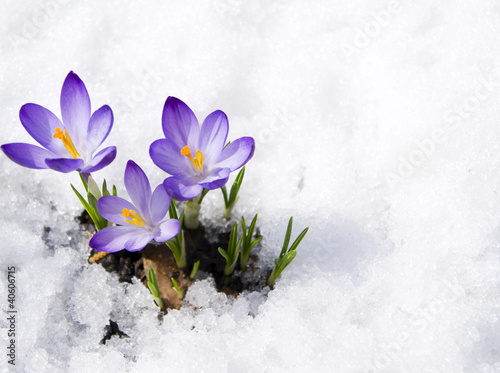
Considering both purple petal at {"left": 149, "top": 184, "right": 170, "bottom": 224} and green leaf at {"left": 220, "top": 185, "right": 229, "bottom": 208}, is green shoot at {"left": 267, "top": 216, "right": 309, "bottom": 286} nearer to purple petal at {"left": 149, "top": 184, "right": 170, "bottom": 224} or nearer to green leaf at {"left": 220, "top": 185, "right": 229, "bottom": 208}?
green leaf at {"left": 220, "top": 185, "right": 229, "bottom": 208}

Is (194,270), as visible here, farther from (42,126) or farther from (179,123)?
(42,126)

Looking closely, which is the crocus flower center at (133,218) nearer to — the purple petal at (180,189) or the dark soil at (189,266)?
the purple petal at (180,189)

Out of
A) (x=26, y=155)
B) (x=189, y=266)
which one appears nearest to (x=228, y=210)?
(x=189, y=266)

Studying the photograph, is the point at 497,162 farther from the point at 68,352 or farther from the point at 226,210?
the point at 68,352

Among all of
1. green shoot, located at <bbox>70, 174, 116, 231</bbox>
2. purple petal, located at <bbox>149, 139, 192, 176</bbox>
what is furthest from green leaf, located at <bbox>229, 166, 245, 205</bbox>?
green shoot, located at <bbox>70, 174, 116, 231</bbox>

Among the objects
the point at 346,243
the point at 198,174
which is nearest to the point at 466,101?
the point at 346,243

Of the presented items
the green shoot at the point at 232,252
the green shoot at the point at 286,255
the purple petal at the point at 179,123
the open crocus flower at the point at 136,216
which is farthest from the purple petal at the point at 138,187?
the green shoot at the point at 286,255
